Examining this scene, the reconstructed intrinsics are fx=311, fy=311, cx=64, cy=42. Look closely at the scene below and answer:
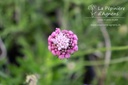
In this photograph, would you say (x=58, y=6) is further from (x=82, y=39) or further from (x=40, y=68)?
(x=40, y=68)

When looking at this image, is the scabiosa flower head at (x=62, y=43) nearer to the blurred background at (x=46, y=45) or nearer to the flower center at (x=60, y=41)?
the flower center at (x=60, y=41)

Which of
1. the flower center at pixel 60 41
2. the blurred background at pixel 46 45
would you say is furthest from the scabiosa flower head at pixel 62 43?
the blurred background at pixel 46 45

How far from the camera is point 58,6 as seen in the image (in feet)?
4.17

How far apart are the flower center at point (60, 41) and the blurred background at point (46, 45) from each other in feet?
1.26

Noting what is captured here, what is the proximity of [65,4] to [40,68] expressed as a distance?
0.30m

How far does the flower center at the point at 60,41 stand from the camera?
61 centimetres

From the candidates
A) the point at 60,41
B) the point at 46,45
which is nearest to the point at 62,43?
the point at 60,41

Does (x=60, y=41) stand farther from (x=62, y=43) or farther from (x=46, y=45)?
(x=46, y=45)

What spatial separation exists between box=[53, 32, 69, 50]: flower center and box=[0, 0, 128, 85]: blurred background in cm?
38

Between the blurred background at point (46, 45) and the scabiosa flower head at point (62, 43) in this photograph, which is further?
the blurred background at point (46, 45)

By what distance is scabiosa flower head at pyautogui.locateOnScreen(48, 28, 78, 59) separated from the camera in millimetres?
606

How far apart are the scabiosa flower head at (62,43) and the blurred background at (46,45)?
38cm

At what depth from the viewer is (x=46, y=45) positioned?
1.20 m

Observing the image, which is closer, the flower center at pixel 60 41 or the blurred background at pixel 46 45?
the flower center at pixel 60 41
